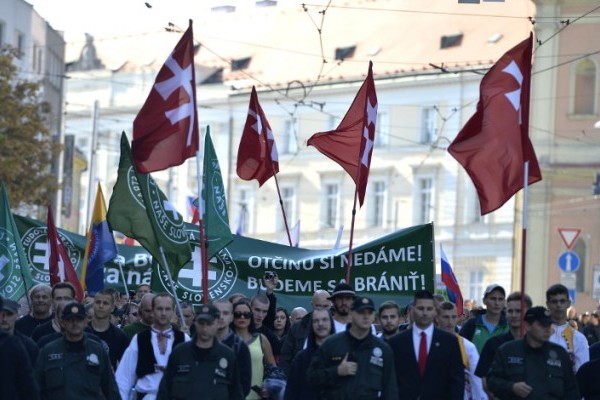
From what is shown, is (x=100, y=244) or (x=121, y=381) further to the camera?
(x=100, y=244)

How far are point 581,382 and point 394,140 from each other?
63260 mm

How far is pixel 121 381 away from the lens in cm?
1507

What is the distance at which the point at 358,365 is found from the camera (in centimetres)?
1366

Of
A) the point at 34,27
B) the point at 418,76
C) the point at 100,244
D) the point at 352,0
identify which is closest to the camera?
the point at 100,244

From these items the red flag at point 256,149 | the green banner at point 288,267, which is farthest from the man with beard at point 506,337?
the red flag at point 256,149

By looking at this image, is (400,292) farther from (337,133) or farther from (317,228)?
(317,228)

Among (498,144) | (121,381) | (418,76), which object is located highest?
(418,76)

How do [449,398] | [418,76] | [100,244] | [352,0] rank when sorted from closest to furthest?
[449,398], [100,244], [418,76], [352,0]

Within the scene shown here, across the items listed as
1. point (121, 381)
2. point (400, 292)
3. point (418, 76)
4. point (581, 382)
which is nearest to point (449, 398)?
point (581, 382)

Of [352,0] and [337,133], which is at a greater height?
[352,0]

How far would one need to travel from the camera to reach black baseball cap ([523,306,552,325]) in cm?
1403

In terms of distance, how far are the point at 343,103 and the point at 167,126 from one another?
5979 cm

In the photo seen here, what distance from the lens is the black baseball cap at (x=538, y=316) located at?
552 inches

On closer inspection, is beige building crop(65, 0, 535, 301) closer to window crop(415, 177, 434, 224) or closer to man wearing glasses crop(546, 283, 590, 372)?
window crop(415, 177, 434, 224)
